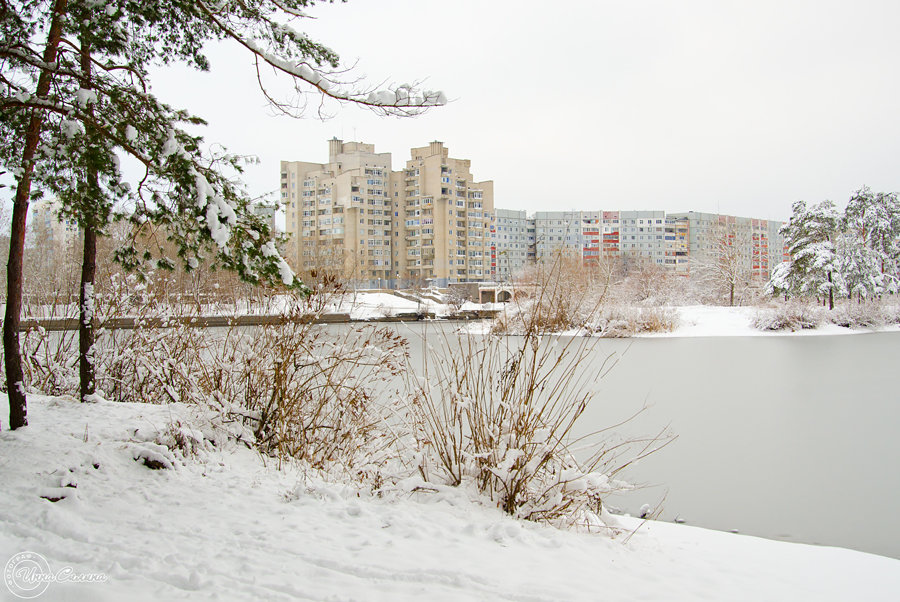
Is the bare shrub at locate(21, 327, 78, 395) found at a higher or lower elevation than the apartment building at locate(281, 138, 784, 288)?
lower

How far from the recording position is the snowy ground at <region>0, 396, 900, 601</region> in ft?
7.19

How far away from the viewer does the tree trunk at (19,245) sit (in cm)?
346

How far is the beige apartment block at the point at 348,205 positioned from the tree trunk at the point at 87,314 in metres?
52.1

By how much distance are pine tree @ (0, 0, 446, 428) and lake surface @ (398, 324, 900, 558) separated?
1.81m

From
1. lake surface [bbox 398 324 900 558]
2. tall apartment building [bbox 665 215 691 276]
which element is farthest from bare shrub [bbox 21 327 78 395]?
tall apartment building [bbox 665 215 691 276]

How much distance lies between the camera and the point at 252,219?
3.63 m

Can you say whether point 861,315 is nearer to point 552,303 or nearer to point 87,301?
point 552,303

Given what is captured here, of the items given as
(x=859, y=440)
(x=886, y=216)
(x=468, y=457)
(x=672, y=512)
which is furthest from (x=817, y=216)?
(x=468, y=457)

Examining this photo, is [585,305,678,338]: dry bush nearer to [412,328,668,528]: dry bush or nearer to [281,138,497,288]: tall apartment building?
[412,328,668,528]: dry bush

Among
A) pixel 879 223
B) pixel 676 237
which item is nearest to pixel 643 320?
pixel 879 223

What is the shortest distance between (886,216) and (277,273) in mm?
37182

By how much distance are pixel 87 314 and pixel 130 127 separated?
182 cm

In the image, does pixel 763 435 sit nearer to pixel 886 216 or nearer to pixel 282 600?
pixel 282 600

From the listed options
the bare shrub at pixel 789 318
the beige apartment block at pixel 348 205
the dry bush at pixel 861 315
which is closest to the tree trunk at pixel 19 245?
the bare shrub at pixel 789 318
